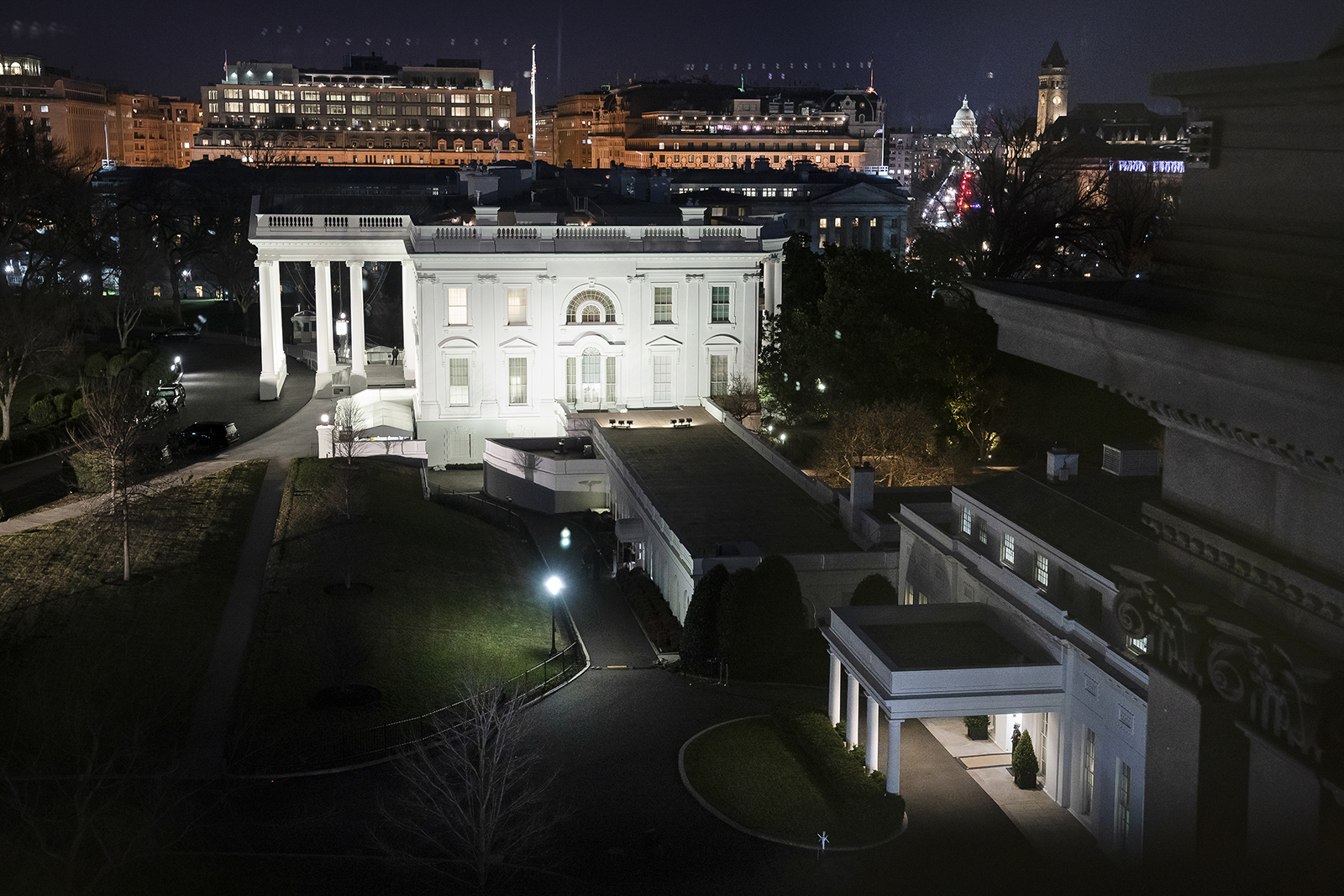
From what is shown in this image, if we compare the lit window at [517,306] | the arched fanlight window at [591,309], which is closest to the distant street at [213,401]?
the lit window at [517,306]

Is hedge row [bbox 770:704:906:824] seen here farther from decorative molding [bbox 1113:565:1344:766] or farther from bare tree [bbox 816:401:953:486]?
bare tree [bbox 816:401:953:486]

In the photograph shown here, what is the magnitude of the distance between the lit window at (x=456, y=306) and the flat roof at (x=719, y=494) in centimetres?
924

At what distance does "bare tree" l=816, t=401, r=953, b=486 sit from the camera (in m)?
47.7

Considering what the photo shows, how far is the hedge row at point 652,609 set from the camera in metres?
37.3

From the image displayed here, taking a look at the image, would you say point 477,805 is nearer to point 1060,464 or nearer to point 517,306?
point 1060,464

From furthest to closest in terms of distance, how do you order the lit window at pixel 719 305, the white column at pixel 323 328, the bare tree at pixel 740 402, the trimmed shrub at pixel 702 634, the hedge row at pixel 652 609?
the white column at pixel 323 328 < the lit window at pixel 719 305 < the bare tree at pixel 740 402 < the hedge row at pixel 652 609 < the trimmed shrub at pixel 702 634

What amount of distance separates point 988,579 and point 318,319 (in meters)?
47.7

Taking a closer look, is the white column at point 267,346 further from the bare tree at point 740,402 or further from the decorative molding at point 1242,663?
the decorative molding at point 1242,663

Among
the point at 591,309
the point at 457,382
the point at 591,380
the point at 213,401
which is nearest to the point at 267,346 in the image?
the point at 213,401

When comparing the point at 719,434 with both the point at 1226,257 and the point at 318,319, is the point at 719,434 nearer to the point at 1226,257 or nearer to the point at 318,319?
the point at 318,319

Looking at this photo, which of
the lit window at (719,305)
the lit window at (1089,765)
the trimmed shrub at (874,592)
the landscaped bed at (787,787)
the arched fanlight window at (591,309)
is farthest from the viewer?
the lit window at (719,305)

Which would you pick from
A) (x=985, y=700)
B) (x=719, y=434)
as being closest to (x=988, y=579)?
(x=985, y=700)

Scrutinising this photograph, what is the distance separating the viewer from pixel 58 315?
6569 cm

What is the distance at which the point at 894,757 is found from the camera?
25.9 metres
